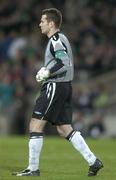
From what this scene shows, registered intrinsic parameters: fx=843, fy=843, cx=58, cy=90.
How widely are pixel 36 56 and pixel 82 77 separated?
6.03 ft

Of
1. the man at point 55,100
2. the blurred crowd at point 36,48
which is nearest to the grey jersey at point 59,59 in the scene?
the man at point 55,100

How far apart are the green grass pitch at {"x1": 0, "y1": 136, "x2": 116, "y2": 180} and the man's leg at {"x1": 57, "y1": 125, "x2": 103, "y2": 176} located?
220 mm

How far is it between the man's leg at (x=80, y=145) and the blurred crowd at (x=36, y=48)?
39.3 ft

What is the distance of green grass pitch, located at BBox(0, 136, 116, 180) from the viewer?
12.0 meters

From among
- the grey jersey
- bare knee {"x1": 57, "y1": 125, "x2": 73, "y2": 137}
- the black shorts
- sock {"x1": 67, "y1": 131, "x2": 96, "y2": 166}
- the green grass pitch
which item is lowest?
the green grass pitch

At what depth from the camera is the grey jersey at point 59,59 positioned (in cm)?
1148

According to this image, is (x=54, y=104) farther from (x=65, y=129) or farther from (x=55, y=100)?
(x=65, y=129)

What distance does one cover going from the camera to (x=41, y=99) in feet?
38.2

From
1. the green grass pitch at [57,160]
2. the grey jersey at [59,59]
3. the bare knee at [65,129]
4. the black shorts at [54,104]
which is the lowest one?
the green grass pitch at [57,160]

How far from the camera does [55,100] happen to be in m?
11.7

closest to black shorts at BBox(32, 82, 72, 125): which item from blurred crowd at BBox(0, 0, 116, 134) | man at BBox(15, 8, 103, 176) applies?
man at BBox(15, 8, 103, 176)

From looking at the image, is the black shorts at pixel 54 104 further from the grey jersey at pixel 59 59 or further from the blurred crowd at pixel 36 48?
the blurred crowd at pixel 36 48

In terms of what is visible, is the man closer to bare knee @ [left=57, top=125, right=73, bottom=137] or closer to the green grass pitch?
bare knee @ [left=57, top=125, right=73, bottom=137]

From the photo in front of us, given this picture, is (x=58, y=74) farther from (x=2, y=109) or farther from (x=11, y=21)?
(x=11, y=21)
